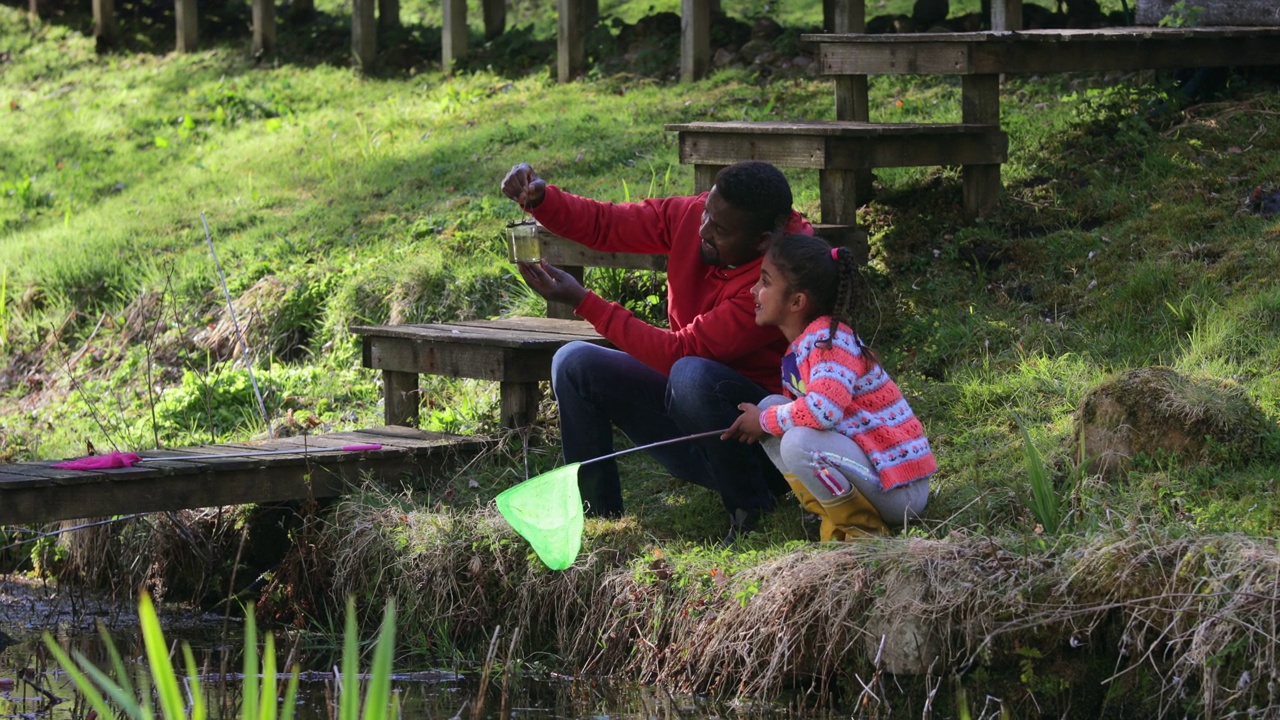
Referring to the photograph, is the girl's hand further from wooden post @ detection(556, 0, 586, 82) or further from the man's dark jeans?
wooden post @ detection(556, 0, 586, 82)

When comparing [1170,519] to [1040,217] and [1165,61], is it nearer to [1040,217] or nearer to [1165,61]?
[1040,217]

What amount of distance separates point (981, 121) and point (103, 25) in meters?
9.80

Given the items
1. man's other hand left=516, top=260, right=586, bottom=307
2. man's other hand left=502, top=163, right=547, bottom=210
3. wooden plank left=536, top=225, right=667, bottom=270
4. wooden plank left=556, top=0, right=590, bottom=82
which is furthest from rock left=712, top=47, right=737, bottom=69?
man's other hand left=516, top=260, right=586, bottom=307

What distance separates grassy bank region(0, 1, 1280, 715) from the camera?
3.69 m

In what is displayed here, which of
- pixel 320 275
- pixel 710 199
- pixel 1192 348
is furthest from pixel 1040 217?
pixel 320 275

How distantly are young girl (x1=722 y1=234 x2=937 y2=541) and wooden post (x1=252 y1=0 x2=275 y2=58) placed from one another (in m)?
9.21

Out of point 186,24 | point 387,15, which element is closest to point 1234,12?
point 387,15

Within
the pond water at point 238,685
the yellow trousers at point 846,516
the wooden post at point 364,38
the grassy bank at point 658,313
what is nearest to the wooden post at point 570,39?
the grassy bank at point 658,313

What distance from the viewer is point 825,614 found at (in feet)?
12.6

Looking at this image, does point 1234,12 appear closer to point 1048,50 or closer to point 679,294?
point 1048,50

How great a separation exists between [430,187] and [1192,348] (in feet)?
15.7

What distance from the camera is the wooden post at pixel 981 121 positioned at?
20.6ft

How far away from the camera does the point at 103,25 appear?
44.3 feet

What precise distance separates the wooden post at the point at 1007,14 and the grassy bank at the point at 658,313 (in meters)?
0.42
